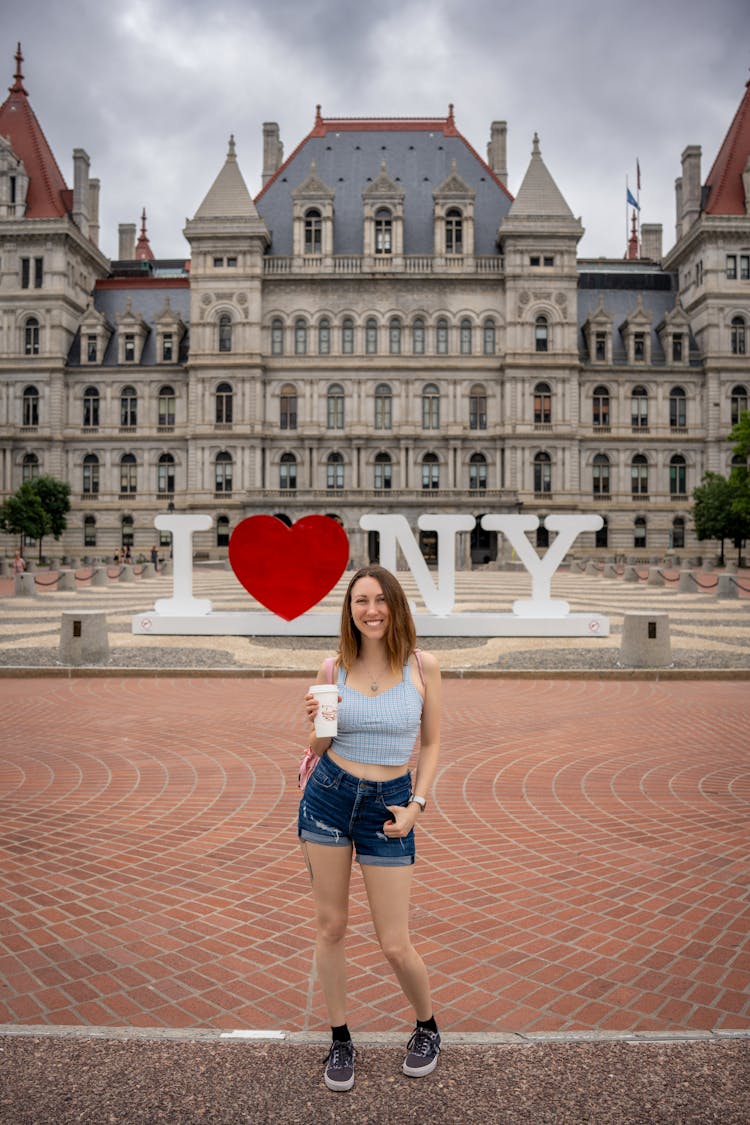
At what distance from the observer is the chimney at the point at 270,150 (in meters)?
70.4

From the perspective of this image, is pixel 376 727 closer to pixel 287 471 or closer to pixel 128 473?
pixel 287 471

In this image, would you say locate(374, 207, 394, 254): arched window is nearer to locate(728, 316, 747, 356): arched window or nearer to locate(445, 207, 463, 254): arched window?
locate(445, 207, 463, 254): arched window

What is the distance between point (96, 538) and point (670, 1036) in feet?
212

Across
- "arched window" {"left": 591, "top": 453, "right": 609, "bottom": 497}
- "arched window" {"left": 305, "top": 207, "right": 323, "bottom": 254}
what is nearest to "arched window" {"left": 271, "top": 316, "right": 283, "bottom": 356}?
"arched window" {"left": 305, "top": 207, "right": 323, "bottom": 254}

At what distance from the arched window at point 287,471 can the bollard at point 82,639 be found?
160ft

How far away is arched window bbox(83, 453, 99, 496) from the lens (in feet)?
212

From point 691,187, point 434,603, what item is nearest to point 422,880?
point 434,603

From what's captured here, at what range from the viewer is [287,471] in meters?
62.5

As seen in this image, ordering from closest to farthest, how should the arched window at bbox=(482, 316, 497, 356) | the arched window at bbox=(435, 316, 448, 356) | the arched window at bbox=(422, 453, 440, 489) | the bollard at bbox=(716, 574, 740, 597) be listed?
1. the bollard at bbox=(716, 574, 740, 597)
2. the arched window at bbox=(435, 316, 448, 356)
3. the arched window at bbox=(482, 316, 497, 356)
4. the arched window at bbox=(422, 453, 440, 489)

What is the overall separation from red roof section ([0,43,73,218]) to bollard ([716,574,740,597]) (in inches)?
2205

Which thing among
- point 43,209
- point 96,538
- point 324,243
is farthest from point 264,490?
point 43,209

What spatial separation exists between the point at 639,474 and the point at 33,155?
2066 inches

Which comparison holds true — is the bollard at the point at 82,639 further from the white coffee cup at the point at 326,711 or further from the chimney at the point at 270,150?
the chimney at the point at 270,150

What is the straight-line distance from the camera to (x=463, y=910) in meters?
5.02
